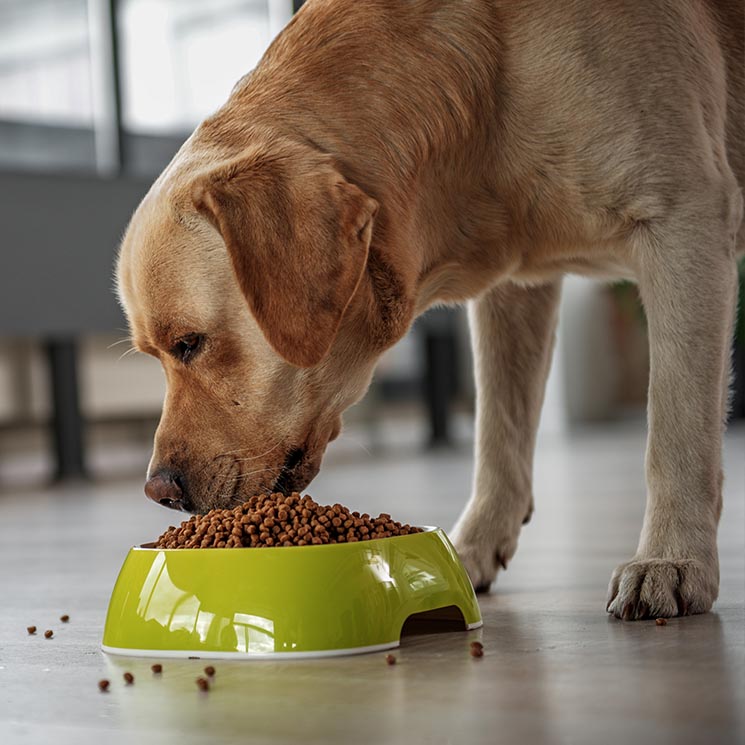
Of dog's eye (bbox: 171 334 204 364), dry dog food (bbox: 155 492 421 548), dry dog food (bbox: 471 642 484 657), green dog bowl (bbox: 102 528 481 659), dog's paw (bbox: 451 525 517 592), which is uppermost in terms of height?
dog's eye (bbox: 171 334 204 364)

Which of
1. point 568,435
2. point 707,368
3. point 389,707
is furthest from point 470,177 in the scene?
point 568,435

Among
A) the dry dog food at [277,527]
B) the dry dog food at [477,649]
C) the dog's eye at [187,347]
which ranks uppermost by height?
the dog's eye at [187,347]

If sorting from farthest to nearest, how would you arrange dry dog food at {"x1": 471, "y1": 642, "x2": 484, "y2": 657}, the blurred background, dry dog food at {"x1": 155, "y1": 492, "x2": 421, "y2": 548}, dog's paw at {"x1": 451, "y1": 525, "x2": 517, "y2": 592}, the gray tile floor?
the blurred background < dog's paw at {"x1": 451, "y1": 525, "x2": 517, "y2": 592} < dry dog food at {"x1": 155, "y1": 492, "x2": 421, "y2": 548} < dry dog food at {"x1": 471, "y1": 642, "x2": 484, "y2": 657} < the gray tile floor

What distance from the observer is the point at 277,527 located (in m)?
1.85

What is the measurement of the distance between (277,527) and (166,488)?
11.0 inches

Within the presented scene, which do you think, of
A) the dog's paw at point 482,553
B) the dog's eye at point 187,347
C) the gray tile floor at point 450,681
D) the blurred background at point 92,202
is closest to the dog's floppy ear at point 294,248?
the dog's eye at point 187,347

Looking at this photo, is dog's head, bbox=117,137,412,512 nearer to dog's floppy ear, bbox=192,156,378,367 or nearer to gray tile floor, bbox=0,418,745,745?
dog's floppy ear, bbox=192,156,378,367

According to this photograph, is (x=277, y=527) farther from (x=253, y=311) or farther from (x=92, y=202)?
(x=92, y=202)

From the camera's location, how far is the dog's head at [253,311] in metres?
1.92

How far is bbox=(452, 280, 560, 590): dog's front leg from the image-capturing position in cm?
244

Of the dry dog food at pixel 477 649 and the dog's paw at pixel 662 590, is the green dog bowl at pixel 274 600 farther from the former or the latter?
the dog's paw at pixel 662 590

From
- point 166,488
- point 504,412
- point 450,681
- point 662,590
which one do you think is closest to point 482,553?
point 504,412

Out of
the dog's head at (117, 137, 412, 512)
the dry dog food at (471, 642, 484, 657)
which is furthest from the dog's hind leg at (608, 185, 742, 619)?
the dog's head at (117, 137, 412, 512)

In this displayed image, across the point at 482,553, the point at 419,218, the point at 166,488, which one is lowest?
the point at 482,553
